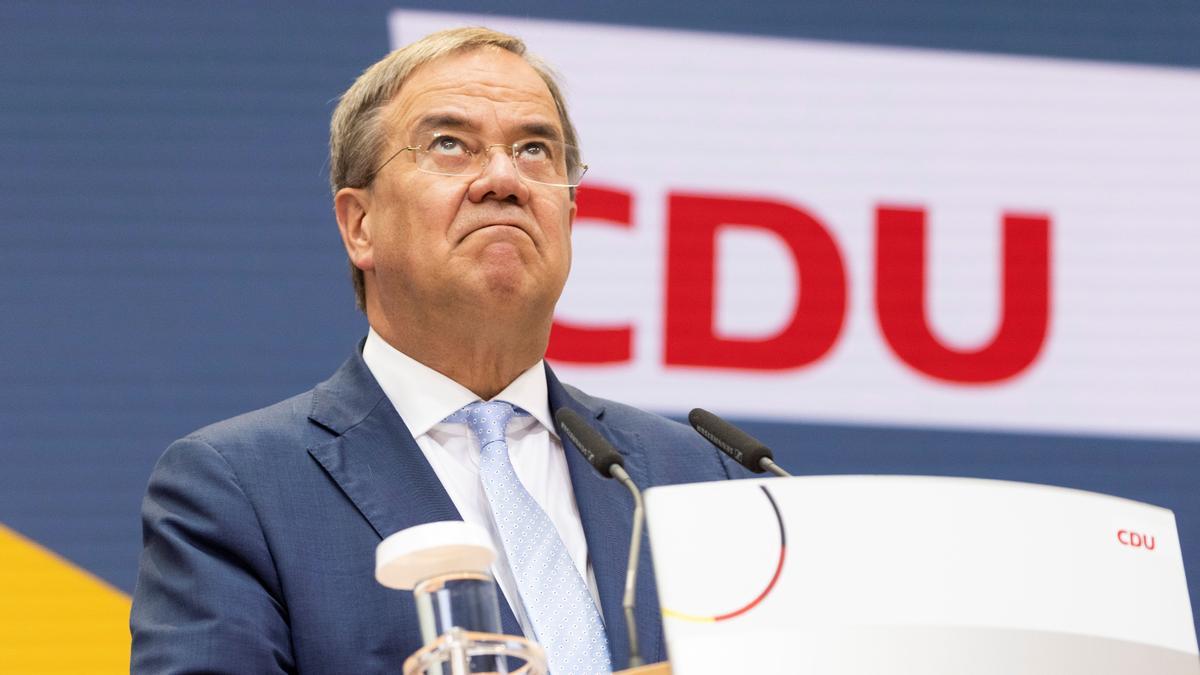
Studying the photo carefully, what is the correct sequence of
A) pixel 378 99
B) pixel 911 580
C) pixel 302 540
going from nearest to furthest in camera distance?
pixel 911 580, pixel 302 540, pixel 378 99

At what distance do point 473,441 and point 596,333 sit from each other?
113cm

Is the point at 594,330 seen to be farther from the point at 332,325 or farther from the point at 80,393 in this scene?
the point at 80,393

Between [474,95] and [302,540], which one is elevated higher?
[474,95]

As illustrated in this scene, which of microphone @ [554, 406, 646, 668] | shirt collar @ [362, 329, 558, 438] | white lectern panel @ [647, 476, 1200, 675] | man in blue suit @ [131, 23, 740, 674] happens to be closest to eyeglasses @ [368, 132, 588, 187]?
man in blue suit @ [131, 23, 740, 674]

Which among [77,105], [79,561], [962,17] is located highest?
[962,17]

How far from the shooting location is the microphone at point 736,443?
166 centimetres

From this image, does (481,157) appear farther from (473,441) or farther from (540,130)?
(473,441)

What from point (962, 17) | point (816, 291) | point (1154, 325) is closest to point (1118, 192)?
point (1154, 325)

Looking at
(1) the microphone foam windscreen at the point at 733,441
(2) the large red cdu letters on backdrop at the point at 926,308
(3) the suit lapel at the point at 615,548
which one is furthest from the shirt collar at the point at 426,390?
(2) the large red cdu letters on backdrop at the point at 926,308

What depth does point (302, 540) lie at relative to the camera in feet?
6.07

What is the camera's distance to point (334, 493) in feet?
6.33

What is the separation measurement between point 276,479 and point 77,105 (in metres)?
1.50

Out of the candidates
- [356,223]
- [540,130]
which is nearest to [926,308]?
[540,130]

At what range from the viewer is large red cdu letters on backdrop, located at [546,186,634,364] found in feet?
10.4
